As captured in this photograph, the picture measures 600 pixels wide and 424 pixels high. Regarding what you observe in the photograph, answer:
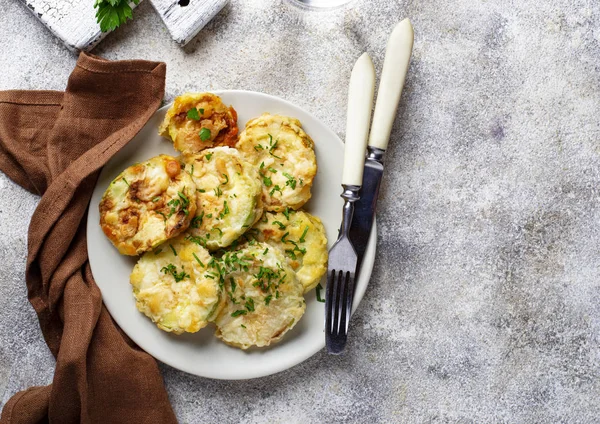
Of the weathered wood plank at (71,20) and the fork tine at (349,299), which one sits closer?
the fork tine at (349,299)

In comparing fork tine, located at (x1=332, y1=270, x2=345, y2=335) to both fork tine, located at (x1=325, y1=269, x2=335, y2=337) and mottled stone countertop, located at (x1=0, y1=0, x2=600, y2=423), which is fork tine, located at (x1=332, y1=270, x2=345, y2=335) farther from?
mottled stone countertop, located at (x1=0, y1=0, x2=600, y2=423)

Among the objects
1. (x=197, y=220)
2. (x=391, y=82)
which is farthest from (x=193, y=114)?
(x=391, y=82)

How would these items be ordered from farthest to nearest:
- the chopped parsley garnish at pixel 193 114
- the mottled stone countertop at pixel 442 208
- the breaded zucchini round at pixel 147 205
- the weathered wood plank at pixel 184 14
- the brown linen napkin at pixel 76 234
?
the mottled stone countertop at pixel 442 208
the weathered wood plank at pixel 184 14
the brown linen napkin at pixel 76 234
the chopped parsley garnish at pixel 193 114
the breaded zucchini round at pixel 147 205

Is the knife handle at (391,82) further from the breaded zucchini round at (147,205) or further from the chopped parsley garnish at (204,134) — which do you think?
the breaded zucchini round at (147,205)

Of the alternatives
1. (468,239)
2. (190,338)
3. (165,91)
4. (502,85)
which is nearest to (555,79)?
(502,85)

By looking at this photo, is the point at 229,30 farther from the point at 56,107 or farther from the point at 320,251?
the point at 320,251

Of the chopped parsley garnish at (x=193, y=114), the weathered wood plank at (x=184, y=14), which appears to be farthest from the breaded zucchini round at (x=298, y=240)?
the weathered wood plank at (x=184, y=14)

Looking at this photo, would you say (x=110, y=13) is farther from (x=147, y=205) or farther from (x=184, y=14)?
(x=147, y=205)

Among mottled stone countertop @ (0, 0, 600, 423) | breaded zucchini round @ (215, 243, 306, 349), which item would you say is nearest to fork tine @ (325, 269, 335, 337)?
breaded zucchini round @ (215, 243, 306, 349)
